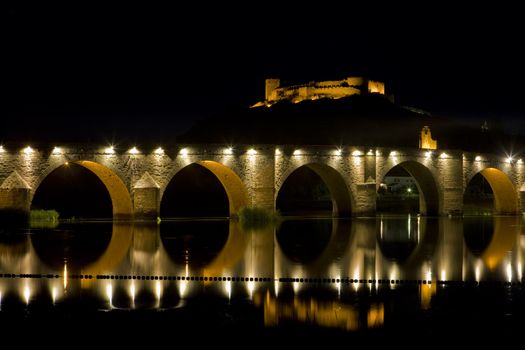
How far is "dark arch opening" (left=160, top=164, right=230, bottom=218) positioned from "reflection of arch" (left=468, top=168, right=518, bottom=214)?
16.2m

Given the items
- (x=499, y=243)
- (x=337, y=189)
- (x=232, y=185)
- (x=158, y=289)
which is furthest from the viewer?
(x=337, y=189)

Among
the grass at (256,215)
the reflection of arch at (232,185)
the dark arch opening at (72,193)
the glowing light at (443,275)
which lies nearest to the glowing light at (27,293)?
the glowing light at (443,275)

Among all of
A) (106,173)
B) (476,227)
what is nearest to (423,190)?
(476,227)

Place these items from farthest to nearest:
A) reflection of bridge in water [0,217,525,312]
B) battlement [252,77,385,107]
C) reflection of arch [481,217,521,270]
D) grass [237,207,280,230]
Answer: battlement [252,77,385,107] → grass [237,207,280,230] → reflection of arch [481,217,521,270] → reflection of bridge in water [0,217,525,312]

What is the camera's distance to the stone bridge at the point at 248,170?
3041 centimetres

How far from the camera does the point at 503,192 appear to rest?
4703 centimetres

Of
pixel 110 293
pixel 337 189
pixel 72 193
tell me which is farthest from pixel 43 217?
pixel 110 293

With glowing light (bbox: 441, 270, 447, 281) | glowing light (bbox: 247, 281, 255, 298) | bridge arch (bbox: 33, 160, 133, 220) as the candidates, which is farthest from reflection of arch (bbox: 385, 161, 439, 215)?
glowing light (bbox: 247, 281, 255, 298)

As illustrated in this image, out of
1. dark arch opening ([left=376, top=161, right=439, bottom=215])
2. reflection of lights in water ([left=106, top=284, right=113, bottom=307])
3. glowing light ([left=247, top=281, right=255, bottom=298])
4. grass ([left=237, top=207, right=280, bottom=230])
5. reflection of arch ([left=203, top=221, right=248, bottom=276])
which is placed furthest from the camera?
dark arch opening ([left=376, top=161, right=439, bottom=215])

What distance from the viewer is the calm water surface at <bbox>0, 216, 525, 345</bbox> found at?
1120cm

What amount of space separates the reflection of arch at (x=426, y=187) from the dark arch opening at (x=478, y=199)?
183 inches

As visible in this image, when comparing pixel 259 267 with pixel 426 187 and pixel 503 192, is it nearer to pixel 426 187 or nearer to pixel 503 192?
pixel 426 187

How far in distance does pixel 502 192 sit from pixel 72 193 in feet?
95.3

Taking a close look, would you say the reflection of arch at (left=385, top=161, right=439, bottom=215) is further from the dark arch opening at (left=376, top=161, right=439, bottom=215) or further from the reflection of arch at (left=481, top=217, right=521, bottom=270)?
the reflection of arch at (left=481, top=217, right=521, bottom=270)
